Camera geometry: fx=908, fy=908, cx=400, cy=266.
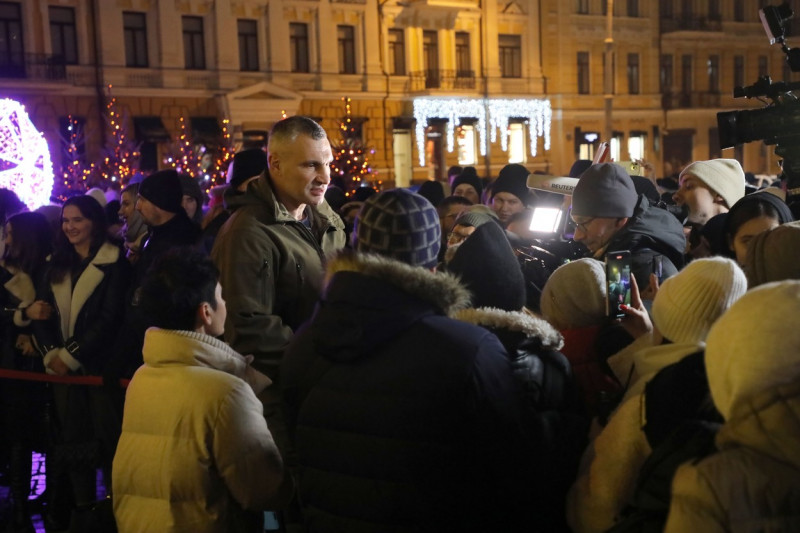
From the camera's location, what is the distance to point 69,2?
28.9 metres

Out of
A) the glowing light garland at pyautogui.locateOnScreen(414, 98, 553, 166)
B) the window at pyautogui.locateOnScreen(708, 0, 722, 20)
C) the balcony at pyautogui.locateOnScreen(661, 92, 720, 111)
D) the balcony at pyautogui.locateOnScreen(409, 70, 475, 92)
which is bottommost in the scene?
the glowing light garland at pyautogui.locateOnScreen(414, 98, 553, 166)

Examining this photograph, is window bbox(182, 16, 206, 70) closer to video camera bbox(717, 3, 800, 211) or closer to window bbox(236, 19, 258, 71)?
window bbox(236, 19, 258, 71)

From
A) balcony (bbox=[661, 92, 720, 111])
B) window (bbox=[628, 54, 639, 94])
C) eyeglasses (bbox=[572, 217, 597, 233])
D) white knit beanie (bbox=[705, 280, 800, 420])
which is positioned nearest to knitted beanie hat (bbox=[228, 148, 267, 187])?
eyeglasses (bbox=[572, 217, 597, 233])

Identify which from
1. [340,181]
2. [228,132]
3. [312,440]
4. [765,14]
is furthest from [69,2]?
[312,440]

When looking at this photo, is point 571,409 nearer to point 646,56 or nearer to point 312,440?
point 312,440

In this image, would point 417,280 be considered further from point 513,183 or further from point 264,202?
point 513,183

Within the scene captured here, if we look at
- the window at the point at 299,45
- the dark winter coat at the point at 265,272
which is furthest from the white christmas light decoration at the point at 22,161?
the window at the point at 299,45

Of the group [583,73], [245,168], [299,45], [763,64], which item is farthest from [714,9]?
[245,168]

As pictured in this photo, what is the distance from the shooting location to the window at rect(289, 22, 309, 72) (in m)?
33.6

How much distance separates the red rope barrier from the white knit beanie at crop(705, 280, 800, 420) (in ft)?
13.6

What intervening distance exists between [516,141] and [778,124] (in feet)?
114

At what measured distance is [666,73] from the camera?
43250 mm

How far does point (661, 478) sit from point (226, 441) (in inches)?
63.6

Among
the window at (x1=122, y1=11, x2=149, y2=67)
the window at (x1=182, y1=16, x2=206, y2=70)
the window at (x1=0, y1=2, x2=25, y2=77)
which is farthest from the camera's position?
the window at (x1=182, y1=16, x2=206, y2=70)
